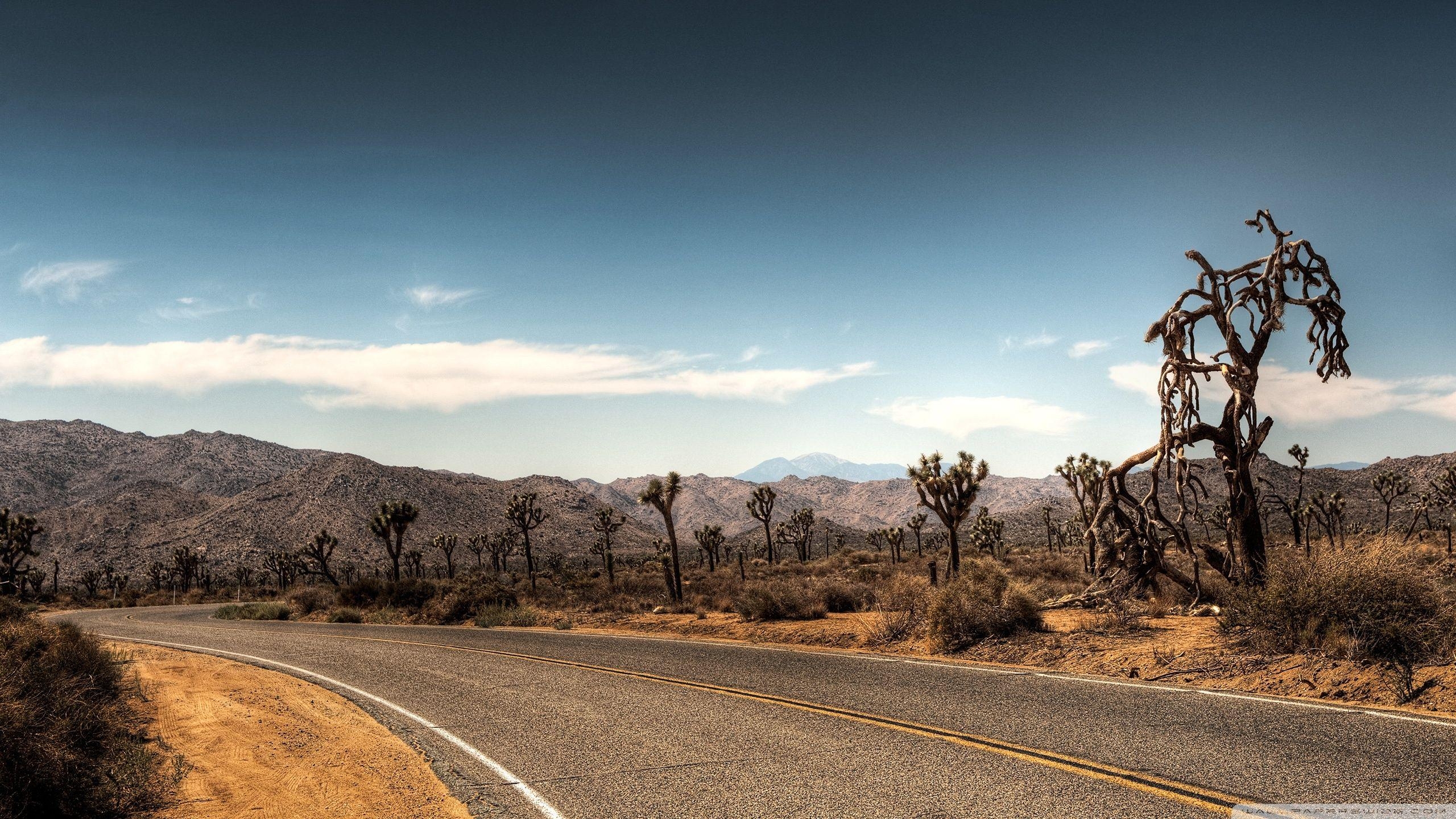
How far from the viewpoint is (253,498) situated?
387 feet

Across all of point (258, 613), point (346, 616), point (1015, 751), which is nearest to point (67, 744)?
point (1015, 751)

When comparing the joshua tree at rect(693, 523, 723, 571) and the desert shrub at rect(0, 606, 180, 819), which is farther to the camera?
the joshua tree at rect(693, 523, 723, 571)

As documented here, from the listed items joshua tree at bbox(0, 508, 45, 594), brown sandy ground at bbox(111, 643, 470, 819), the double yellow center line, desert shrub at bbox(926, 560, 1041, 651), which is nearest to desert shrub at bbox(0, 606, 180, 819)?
brown sandy ground at bbox(111, 643, 470, 819)

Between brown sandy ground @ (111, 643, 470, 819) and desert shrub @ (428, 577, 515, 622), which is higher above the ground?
brown sandy ground @ (111, 643, 470, 819)

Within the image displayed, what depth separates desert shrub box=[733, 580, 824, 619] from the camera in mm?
20938

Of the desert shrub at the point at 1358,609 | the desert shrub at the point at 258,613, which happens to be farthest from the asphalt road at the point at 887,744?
the desert shrub at the point at 258,613

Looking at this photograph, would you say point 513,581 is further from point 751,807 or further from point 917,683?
point 751,807

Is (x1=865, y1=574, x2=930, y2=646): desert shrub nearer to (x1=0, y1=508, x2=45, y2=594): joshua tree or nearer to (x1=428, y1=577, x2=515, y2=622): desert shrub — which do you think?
(x1=428, y1=577, x2=515, y2=622): desert shrub

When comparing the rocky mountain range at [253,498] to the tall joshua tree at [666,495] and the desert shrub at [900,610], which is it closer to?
the tall joshua tree at [666,495]

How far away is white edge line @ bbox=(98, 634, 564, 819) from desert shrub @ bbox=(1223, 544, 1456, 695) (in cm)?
925

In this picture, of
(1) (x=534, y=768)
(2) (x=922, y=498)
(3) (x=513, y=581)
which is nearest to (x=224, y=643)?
(1) (x=534, y=768)

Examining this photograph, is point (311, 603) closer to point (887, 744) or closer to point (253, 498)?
point (887, 744)

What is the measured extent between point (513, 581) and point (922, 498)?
3702cm

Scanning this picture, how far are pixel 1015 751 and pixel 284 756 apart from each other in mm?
8329
